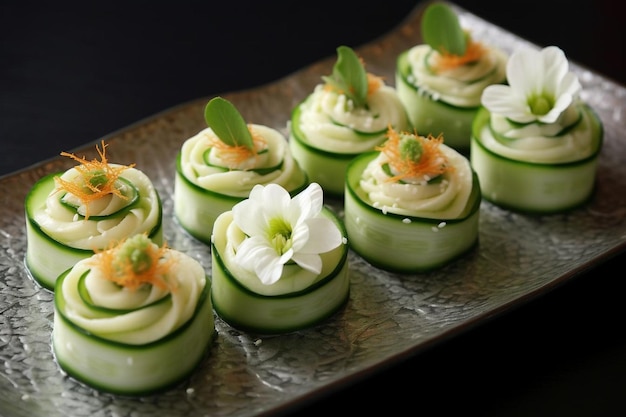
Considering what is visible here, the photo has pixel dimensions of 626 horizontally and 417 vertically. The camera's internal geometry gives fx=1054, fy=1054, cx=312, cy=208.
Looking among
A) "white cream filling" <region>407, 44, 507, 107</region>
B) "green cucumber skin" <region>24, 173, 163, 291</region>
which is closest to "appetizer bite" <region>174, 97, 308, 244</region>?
"green cucumber skin" <region>24, 173, 163, 291</region>

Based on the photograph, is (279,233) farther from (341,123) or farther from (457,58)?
(457,58)

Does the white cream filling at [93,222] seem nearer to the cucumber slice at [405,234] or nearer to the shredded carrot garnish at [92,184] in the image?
the shredded carrot garnish at [92,184]

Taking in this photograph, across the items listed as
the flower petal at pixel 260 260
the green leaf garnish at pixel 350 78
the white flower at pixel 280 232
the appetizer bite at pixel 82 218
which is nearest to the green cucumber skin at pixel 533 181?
the green leaf garnish at pixel 350 78

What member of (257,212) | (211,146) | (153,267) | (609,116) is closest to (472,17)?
(609,116)

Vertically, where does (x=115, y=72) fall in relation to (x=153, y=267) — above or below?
below

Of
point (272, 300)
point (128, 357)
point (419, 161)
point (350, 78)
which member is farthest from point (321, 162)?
point (128, 357)

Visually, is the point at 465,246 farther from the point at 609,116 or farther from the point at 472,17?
the point at 472,17
